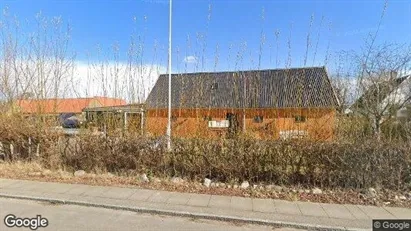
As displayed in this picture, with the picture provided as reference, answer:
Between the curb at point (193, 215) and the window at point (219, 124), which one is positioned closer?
the curb at point (193, 215)

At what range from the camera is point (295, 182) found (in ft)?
24.6

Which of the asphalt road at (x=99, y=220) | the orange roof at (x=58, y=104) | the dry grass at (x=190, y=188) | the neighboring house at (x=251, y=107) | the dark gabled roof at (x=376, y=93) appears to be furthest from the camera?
the orange roof at (x=58, y=104)

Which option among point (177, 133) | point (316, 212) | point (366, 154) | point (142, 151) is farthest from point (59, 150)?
point (366, 154)

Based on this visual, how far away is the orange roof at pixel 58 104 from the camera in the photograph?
10523 mm

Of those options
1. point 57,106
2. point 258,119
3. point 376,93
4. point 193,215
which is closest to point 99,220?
point 193,215

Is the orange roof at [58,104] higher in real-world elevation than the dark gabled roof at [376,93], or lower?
lower

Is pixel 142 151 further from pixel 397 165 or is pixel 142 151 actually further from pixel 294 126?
pixel 397 165

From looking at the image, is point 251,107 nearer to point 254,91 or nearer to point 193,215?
point 254,91

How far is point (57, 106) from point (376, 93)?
11938mm

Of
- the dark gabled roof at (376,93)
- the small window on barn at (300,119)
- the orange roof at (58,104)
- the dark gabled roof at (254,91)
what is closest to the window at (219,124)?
the dark gabled roof at (254,91)

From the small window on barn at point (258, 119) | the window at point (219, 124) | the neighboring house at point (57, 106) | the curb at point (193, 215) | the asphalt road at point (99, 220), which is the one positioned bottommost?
the asphalt road at point (99, 220)

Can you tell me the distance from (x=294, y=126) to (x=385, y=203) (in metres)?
2.72

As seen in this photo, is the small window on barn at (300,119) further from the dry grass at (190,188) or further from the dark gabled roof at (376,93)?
the dry grass at (190,188)

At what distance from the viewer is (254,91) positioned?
9.05m
